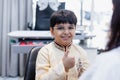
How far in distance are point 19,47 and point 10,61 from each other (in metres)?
1.39

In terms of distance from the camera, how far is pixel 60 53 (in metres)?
1.43

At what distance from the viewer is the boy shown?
4.34 ft

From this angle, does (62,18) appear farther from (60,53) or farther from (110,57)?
(110,57)

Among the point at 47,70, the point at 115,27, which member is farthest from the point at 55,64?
the point at 115,27

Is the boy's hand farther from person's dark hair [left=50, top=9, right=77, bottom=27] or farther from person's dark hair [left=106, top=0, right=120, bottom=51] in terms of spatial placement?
person's dark hair [left=106, top=0, right=120, bottom=51]

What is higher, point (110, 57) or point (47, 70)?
point (110, 57)

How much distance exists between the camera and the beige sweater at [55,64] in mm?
1265

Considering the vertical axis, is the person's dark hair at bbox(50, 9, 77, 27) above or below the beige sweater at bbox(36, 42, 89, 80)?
above

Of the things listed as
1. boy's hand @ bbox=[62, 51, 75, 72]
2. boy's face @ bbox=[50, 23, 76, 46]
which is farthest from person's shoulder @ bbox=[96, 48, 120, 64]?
boy's face @ bbox=[50, 23, 76, 46]

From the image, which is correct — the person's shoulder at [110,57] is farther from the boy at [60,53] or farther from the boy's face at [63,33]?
the boy's face at [63,33]

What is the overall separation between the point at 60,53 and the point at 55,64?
9cm

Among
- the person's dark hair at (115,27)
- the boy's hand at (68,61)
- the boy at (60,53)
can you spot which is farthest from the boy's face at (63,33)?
the person's dark hair at (115,27)

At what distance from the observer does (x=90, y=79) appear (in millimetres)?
741

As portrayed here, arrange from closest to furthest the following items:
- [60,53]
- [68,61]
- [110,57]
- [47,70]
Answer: [110,57]
[68,61]
[47,70]
[60,53]
